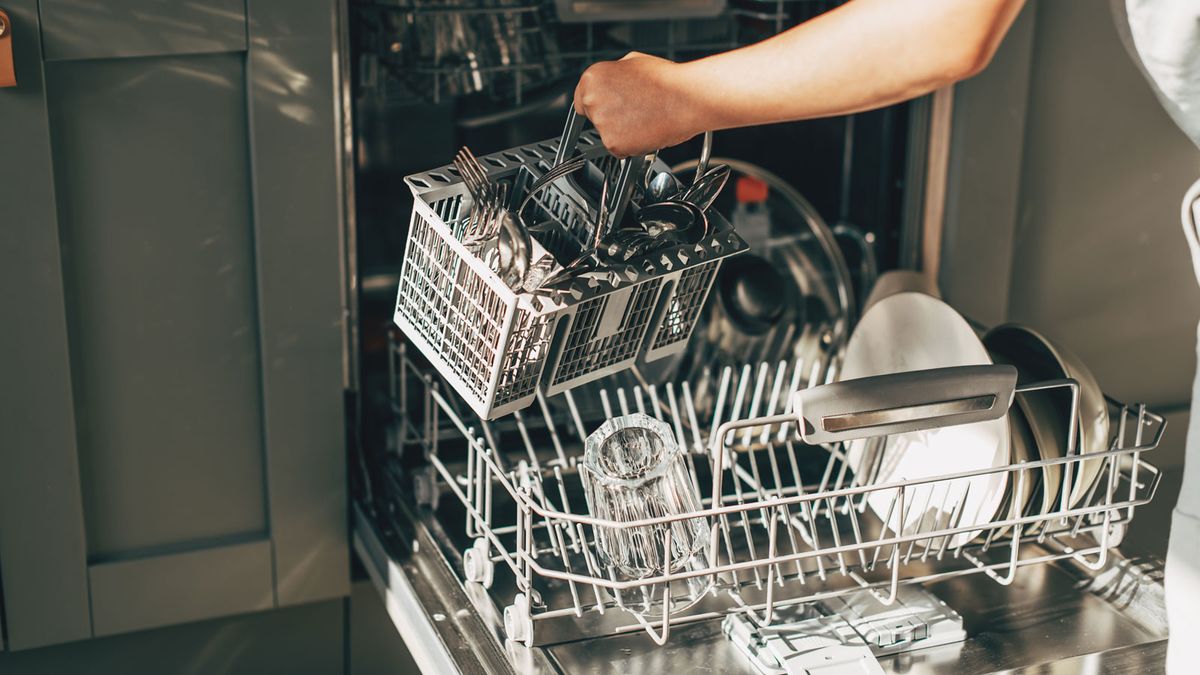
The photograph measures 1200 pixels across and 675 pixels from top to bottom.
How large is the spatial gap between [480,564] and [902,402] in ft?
1.32

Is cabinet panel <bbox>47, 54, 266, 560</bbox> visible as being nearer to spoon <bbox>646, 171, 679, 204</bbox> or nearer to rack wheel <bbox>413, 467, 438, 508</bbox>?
rack wheel <bbox>413, 467, 438, 508</bbox>

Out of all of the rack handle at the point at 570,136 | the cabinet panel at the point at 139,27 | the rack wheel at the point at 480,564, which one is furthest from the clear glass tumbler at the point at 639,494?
the cabinet panel at the point at 139,27

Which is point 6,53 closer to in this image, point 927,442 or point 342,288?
point 342,288

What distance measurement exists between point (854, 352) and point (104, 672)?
2.80 ft

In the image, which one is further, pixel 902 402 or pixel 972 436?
pixel 972 436

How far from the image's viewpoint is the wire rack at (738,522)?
3.22 ft

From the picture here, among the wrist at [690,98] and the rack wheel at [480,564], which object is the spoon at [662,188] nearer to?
the wrist at [690,98]

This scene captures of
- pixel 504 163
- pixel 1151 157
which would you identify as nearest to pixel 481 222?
pixel 504 163

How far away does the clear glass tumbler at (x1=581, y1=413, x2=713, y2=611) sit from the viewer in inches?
40.3

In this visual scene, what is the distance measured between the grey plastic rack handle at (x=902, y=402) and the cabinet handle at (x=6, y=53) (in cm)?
72

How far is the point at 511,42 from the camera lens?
4.65 ft

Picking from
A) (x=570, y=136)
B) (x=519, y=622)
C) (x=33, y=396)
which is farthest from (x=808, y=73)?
(x=33, y=396)

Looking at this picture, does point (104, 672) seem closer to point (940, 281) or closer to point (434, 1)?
point (434, 1)

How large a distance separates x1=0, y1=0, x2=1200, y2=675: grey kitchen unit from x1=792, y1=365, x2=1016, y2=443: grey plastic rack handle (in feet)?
0.72
